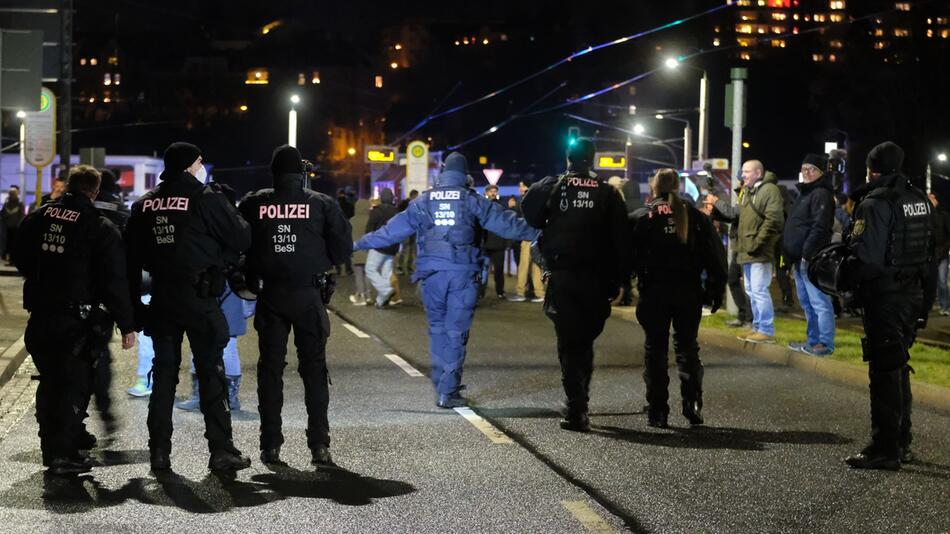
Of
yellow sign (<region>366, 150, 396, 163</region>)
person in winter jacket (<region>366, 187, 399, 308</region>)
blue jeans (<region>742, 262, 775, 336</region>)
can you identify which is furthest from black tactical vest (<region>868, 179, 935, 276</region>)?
yellow sign (<region>366, 150, 396, 163</region>)

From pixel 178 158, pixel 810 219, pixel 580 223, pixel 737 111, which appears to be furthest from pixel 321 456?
pixel 737 111

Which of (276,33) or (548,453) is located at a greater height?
(276,33)

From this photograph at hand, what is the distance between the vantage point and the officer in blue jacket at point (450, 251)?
958 centimetres

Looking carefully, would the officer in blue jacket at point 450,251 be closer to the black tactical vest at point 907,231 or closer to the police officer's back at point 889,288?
the police officer's back at point 889,288

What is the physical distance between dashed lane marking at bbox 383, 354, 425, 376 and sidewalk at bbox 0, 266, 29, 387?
3.51 metres

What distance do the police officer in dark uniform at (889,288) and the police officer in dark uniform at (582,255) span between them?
1741 mm

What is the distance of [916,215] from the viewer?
7.55 meters

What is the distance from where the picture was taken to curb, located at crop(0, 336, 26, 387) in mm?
10984

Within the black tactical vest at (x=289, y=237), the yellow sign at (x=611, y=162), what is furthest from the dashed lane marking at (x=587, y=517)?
the yellow sign at (x=611, y=162)

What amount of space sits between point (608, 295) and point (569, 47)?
9881cm

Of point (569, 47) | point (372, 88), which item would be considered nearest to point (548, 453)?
point (569, 47)

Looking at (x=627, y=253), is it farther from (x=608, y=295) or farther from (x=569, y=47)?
(x=569, y=47)

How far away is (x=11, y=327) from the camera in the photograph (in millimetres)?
15023

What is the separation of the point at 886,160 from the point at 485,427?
10.2ft
